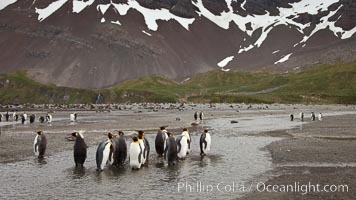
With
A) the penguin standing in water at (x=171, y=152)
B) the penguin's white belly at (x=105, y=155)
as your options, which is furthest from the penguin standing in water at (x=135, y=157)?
the penguin standing in water at (x=171, y=152)

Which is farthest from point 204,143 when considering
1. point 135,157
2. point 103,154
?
point 103,154

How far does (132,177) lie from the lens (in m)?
17.2

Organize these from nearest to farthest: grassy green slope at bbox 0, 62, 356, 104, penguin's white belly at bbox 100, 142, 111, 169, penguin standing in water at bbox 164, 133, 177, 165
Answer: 1. penguin's white belly at bbox 100, 142, 111, 169
2. penguin standing in water at bbox 164, 133, 177, 165
3. grassy green slope at bbox 0, 62, 356, 104

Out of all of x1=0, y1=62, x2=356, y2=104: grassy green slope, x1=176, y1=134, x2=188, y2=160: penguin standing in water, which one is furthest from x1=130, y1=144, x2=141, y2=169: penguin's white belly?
x1=0, y1=62, x2=356, y2=104: grassy green slope

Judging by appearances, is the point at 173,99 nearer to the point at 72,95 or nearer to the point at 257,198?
the point at 72,95

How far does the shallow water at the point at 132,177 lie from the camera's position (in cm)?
1434

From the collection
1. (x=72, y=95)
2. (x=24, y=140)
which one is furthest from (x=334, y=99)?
(x=24, y=140)

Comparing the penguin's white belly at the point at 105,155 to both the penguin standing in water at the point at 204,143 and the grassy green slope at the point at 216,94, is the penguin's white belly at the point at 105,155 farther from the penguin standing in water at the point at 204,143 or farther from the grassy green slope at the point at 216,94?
the grassy green slope at the point at 216,94

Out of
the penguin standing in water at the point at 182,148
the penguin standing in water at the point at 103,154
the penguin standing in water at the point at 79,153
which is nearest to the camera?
the penguin standing in water at the point at 103,154

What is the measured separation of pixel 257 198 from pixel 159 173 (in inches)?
216

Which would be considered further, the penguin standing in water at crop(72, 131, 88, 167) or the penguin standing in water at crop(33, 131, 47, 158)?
the penguin standing in water at crop(33, 131, 47, 158)

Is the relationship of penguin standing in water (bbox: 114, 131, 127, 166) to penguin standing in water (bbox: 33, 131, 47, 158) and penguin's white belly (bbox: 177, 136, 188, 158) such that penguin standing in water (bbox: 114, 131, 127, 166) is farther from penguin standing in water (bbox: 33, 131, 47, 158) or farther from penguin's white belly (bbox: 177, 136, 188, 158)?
penguin standing in water (bbox: 33, 131, 47, 158)

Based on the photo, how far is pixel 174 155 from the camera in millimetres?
20516

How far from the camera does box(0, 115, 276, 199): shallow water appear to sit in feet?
47.0
